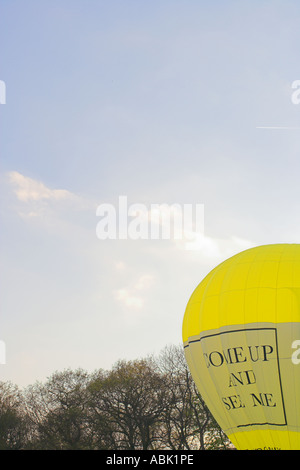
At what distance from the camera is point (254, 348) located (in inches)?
707

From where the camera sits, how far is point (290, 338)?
17.5 metres

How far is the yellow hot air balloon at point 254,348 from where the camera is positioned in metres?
17.6

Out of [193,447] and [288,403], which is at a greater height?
[288,403]

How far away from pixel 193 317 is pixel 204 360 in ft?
5.78

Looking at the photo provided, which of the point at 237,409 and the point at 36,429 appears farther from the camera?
the point at 36,429

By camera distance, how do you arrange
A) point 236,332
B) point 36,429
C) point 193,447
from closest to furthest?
point 236,332 → point 193,447 → point 36,429

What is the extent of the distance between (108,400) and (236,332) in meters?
28.5

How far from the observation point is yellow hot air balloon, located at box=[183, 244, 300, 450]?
57.6ft

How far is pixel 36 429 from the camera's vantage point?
47406 mm

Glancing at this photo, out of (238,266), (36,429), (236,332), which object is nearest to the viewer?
(236,332)
